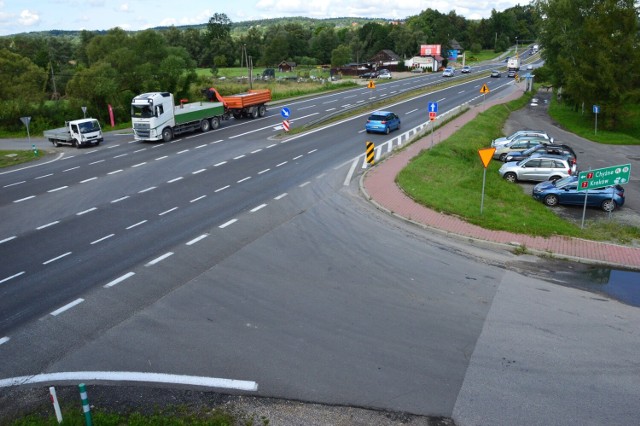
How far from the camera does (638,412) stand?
792 centimetres

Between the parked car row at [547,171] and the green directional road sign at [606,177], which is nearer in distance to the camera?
the green directional road sign at [606,177]

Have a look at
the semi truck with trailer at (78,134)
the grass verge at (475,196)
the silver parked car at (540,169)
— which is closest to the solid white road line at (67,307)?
the grass verge at (475,196)

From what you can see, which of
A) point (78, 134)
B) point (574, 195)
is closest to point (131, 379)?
point (574, 195)

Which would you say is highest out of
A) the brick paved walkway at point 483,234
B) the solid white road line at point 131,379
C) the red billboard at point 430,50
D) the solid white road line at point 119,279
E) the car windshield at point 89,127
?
the red billboard at point 430,50

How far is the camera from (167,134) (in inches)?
1344

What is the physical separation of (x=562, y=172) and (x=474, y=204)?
6935 mm

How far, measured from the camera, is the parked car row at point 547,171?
65.7 ft

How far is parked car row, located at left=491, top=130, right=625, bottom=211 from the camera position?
2002 cm

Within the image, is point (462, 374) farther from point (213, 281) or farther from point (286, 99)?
point (286, 99)

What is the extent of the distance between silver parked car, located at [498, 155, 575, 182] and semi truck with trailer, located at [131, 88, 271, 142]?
21.3 m

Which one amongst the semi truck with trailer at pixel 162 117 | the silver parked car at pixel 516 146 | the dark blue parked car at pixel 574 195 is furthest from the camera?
the semi truck with trailer at pixel 162 117

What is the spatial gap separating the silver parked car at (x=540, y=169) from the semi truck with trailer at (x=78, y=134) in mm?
25388

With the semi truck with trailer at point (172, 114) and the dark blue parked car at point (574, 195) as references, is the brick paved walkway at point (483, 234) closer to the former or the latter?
the dark blue parked car at point (574, 195)

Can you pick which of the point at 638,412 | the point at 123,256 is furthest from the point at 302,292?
the point at 638,412
